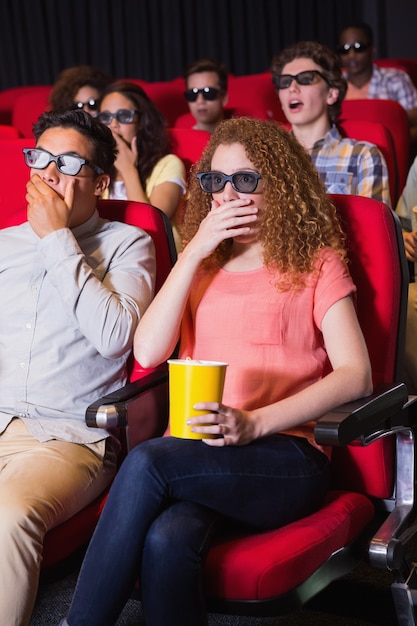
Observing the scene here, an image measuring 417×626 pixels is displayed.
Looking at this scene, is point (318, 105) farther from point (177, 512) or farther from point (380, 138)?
point (177, 512)

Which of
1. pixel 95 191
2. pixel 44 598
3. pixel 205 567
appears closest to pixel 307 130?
pixel 95 191

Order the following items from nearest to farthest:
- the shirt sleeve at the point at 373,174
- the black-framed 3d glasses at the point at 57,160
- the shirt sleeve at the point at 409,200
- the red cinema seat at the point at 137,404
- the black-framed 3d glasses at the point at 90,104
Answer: the red cinema seat at the point at 137,404 < the black-framed 3d glasses at the point at 57,160 < the shirt sleeve at the point at 409,200 < the shirt sleeve at the point at 373,174 < the black-framed 3d glasses at the point at 90,104

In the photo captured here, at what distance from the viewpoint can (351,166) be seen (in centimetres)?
285

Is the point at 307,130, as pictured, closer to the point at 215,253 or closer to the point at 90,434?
the point at 215,253

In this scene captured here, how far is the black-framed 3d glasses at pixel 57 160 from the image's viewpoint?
1919 mm

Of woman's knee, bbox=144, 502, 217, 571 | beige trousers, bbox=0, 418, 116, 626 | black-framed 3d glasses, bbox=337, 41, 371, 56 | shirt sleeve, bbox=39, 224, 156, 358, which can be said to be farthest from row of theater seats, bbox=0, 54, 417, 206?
woman's knee, bbox=144, 502, 217, 571

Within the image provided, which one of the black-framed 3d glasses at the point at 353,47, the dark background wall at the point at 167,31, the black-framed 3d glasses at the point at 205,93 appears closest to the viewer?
the black-framed 3d glasses at the point at 205,93

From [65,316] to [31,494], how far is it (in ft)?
1.32

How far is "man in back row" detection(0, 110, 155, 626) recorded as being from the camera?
169 centimetres

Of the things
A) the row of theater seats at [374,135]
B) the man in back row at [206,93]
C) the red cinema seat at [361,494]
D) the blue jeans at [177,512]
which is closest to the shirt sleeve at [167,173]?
the row of theater seats at [374,135]

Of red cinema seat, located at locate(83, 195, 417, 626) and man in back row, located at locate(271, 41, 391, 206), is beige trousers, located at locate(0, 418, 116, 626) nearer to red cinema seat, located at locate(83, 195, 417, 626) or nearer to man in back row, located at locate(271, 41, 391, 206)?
red cinema seat, located at locate(83, 195, 417, 626)

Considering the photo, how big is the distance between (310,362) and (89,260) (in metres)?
0.53

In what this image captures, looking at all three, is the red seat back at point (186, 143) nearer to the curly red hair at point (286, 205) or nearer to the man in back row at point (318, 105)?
the man in back row at point (318, 105)

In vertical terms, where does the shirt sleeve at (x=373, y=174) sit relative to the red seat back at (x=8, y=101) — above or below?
below
